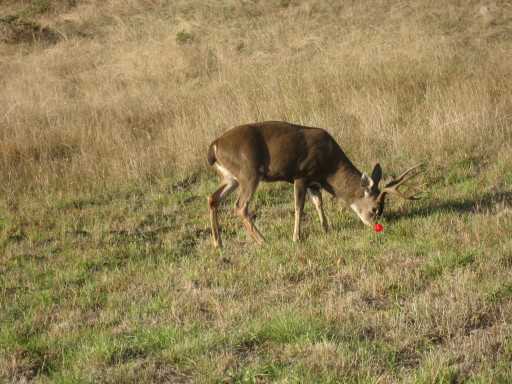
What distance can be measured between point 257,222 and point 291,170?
93 cm

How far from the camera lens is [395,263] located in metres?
6.90

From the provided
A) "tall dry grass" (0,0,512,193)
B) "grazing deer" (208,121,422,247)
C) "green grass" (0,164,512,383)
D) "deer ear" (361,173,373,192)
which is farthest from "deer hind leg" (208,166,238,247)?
"tall dry grass" (0,0,512,193)

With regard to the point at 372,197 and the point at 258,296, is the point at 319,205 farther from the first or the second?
the point at 258,296

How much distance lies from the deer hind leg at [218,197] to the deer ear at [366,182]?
1432mm

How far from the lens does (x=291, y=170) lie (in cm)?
858

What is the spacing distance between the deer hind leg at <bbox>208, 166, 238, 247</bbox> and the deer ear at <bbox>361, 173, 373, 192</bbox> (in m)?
1.43

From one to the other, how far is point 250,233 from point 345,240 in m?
1.14

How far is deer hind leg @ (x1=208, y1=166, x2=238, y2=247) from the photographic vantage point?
8461 mm

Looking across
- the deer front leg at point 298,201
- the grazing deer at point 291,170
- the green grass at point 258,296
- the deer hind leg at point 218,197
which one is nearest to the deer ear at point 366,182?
the grazing deer at point 291,170

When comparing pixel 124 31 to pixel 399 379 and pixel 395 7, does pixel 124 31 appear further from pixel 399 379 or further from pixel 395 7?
pixel 399 379

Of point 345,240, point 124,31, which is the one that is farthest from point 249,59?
point 345,240

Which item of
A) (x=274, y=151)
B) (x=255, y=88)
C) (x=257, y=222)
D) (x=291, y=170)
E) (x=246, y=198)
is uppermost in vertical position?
(x=274, y=151)

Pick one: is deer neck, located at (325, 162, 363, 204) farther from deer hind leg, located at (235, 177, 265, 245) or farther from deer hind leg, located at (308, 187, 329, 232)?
deer hind leg, located at (235, 177, 265, 245)

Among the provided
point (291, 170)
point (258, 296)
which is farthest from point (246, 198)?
point (258, 296)
